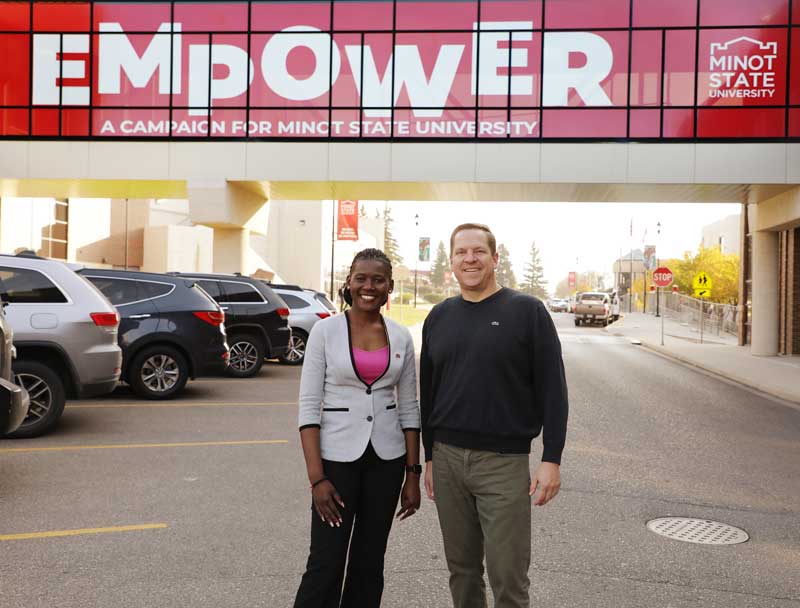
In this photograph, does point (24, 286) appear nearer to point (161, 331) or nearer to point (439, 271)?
point (161, 331)

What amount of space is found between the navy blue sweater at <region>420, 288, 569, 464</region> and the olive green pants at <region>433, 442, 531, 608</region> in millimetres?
79

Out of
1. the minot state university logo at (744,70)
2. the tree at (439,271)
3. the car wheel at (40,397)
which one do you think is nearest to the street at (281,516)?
the car wheel at (40,397)

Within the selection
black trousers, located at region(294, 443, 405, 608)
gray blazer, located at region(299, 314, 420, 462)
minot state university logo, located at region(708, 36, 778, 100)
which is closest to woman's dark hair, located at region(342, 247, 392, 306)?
gray blazer, located at region(299, 314, 420, 462)

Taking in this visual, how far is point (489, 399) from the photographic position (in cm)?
305

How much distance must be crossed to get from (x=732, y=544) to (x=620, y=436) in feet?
13.3

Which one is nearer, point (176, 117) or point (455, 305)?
point (455, 305)

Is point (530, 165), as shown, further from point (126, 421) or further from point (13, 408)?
point (13, 408)

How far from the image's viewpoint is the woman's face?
319 cm

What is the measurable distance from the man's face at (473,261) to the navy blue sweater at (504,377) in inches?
3.2

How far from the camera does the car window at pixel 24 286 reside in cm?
828

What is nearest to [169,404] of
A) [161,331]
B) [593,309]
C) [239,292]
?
[161,331]

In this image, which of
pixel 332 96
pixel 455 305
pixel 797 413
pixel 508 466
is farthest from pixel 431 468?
pixel 332 96

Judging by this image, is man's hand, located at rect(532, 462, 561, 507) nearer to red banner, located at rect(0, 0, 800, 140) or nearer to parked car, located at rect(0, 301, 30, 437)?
parked car, located at rect(0, 301, 30, 437)

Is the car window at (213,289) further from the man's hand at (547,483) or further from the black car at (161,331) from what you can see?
the man's hand at (547,483)
